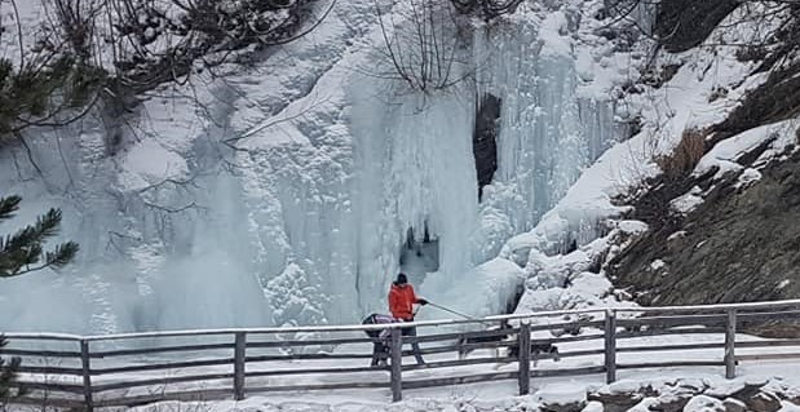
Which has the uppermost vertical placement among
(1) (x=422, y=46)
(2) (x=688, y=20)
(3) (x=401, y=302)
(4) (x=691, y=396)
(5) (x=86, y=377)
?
(2) (x=688, y=20)

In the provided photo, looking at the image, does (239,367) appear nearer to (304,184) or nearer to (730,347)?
(304,184)

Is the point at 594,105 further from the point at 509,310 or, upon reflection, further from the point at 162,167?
the point at 162,167

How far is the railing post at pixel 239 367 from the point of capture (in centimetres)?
952

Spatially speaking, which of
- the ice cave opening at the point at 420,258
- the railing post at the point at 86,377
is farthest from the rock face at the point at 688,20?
the railing post at the point at 86,377

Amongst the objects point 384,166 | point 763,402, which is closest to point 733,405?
point 763,402

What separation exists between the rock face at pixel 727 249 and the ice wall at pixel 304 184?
5.71 ft

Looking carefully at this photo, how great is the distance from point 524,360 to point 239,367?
9.65 feet

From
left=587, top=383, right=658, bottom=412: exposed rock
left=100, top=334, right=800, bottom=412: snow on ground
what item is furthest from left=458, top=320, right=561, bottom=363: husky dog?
left=587, top=383, right=658, bottom=412: exposed rock

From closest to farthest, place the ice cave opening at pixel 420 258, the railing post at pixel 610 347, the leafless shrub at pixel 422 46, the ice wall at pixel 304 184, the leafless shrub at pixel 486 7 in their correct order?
the railing post at pixel 610 347
the ice wall at pixel 304 184
the ice cave opening at pixel 420 258
the leafless shrub at pixel 422 46
the leafless shrub at pixel 486 7

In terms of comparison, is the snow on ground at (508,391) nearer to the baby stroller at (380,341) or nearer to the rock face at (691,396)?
the rock face at (691,396)

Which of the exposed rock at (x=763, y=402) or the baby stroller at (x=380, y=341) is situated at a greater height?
the baby stroller at (x=380, y=341)

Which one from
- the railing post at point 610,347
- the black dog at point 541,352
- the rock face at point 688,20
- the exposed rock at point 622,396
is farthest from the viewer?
the rock face at point 688,20

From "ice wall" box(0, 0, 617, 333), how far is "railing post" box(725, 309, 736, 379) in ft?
11.8

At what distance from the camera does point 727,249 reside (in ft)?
38.6
